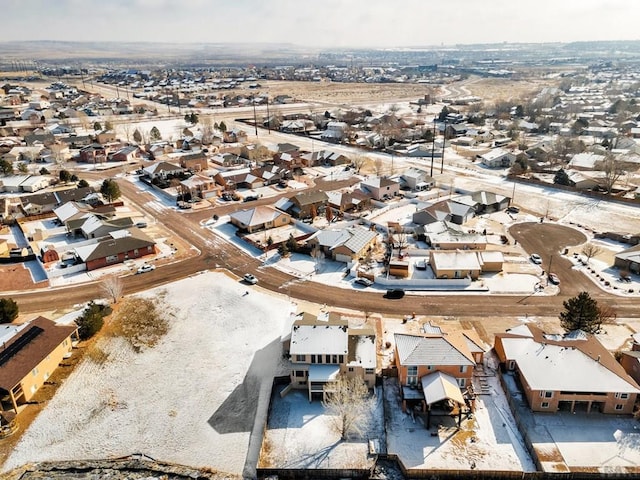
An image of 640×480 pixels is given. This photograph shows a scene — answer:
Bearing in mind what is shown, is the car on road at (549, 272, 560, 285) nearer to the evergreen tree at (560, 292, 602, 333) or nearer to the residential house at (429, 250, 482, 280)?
the residential house at (429, 250, 482, 280)

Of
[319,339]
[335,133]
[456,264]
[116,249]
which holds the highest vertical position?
[335,133]

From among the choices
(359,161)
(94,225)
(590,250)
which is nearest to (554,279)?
(590,250)

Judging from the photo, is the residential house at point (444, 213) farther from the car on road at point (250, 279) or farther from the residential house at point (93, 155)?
the residential house at point (93, 155)

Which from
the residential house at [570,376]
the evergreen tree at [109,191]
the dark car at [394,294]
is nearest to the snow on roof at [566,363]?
the residential house at [570,376]

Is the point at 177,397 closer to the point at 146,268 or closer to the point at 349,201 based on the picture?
the point at 146,268

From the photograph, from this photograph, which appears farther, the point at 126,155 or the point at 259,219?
the point at 126,155

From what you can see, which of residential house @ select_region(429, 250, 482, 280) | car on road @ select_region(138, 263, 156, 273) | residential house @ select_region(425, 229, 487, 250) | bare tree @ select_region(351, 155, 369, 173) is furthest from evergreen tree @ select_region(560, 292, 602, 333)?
bare tree @ select_region(351, 155, 369, 173)

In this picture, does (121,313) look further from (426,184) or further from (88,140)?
(88,140)
